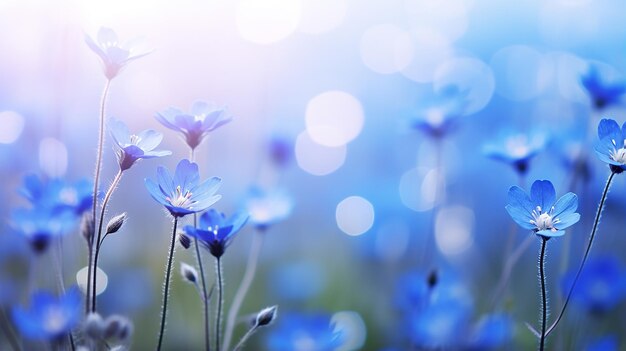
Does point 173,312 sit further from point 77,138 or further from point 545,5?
point 545,5

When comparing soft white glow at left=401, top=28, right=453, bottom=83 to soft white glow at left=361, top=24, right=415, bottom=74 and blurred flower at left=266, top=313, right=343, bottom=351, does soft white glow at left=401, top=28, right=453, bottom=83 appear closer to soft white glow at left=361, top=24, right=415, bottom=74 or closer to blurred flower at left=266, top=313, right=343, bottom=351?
soft white glow at left=361, top=24, right=415, bottom=74

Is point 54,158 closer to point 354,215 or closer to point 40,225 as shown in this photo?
point 40,225

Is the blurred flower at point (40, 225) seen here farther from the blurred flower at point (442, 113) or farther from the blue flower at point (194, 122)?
the blurred flower at point (442, 113)

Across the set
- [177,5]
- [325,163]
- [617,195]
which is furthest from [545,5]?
[617,195]

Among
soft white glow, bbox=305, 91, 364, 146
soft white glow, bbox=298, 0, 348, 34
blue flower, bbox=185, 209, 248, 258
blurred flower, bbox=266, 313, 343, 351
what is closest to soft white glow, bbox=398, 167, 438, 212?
soft white glow, bbox=305, 91, 364, 146

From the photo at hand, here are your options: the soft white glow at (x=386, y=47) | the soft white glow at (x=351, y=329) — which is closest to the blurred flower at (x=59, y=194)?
the soft white glow at (x=351, y=329)

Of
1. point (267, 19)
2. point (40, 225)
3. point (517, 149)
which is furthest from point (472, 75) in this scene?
point (40, 225)
